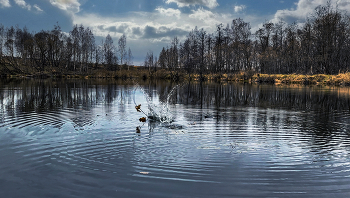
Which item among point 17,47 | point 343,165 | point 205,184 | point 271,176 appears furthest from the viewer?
point 17,47

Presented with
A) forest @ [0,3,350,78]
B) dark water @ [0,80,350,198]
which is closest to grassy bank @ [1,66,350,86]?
forest @ [0,3,350,78]

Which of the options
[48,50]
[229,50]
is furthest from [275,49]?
[48,50]

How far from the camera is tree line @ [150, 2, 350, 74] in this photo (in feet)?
181

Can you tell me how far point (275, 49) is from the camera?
6906cm

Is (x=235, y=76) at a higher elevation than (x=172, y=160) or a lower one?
higher

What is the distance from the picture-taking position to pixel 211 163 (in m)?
5.81

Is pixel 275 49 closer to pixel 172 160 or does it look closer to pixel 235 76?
pixel 235 76

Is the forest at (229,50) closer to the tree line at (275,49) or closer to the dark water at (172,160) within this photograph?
the tree line at (275,49)

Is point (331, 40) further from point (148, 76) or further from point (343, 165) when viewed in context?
point (343, 165)

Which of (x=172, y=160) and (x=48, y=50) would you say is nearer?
(x=172, y=160)

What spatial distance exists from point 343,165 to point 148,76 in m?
81.7

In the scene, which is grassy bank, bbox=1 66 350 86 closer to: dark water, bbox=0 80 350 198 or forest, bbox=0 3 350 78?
forest, bbox=0 3 350 78

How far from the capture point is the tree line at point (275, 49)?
5506cm

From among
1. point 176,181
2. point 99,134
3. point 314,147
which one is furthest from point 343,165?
point 99,134
